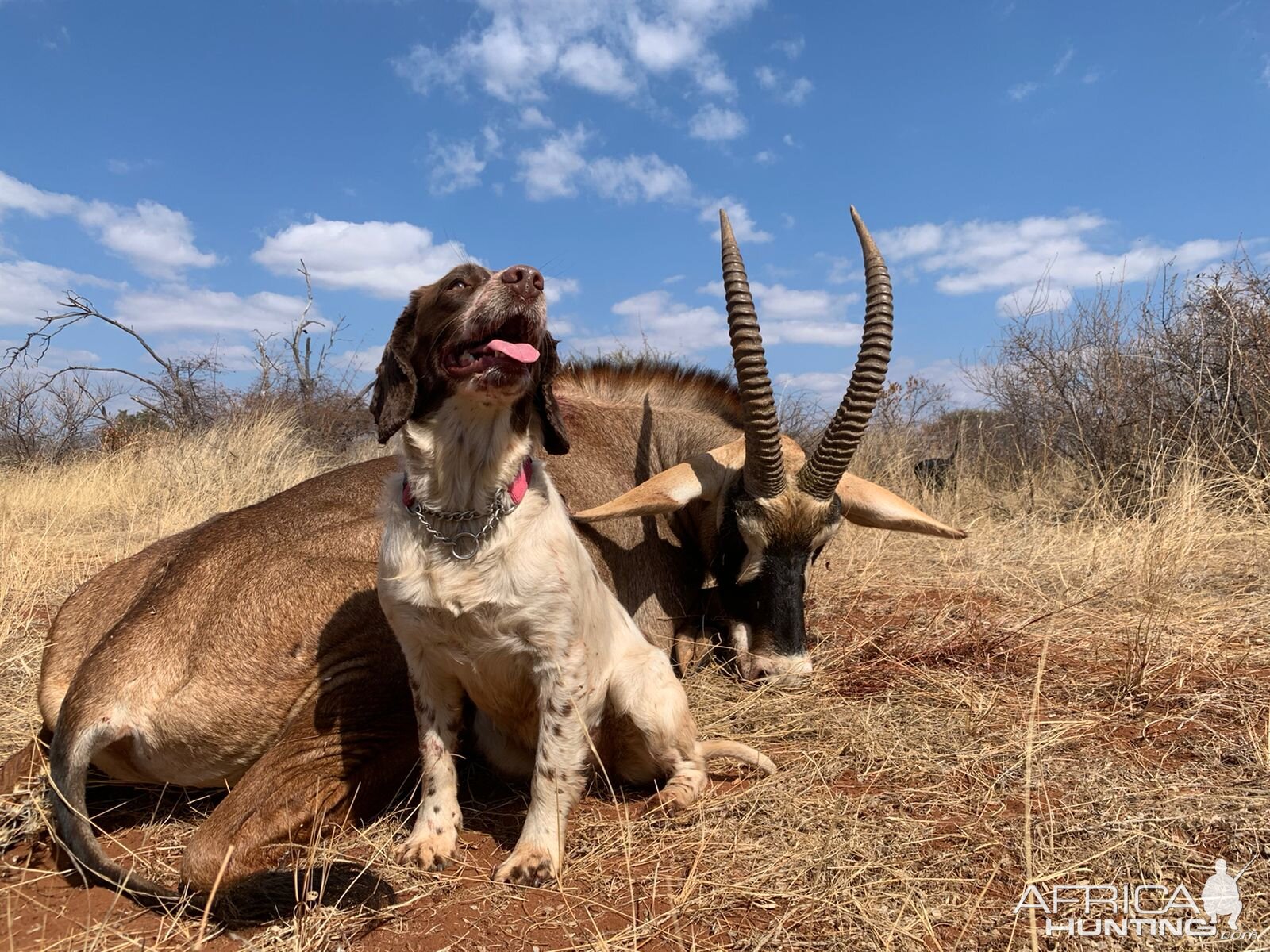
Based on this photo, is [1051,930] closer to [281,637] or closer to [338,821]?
[338,821]

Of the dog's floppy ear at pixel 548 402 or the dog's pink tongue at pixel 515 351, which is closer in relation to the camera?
the dog's pink tongue at pixel 515 351

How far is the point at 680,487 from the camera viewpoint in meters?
4.38

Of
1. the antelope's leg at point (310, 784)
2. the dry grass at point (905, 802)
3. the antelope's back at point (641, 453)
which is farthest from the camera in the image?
the antelope's back at point (641, 453)

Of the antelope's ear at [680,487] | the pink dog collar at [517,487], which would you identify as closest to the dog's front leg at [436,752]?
the pink dog collar at [517,487]

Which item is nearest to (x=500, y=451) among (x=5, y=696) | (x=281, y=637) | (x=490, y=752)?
(x=281, y=637)

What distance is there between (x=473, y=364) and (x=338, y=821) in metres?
1.59

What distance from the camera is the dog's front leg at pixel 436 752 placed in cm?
281

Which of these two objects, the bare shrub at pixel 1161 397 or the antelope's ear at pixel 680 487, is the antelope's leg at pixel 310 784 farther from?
the bare shrub at pixel 1161 397

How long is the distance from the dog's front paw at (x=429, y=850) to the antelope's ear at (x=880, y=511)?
263cm

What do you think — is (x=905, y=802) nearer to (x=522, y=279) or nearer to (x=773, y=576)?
(x=773, y=576)

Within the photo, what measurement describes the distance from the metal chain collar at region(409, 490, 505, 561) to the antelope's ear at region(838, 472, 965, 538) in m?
2.24

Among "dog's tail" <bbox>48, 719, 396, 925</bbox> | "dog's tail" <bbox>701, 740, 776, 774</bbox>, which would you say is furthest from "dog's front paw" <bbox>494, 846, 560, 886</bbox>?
"dog's tail" <bbox>701, 740, 776, 774</bbox>

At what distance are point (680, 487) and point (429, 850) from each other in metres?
2.19

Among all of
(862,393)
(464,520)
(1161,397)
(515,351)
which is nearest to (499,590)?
(464,520)
